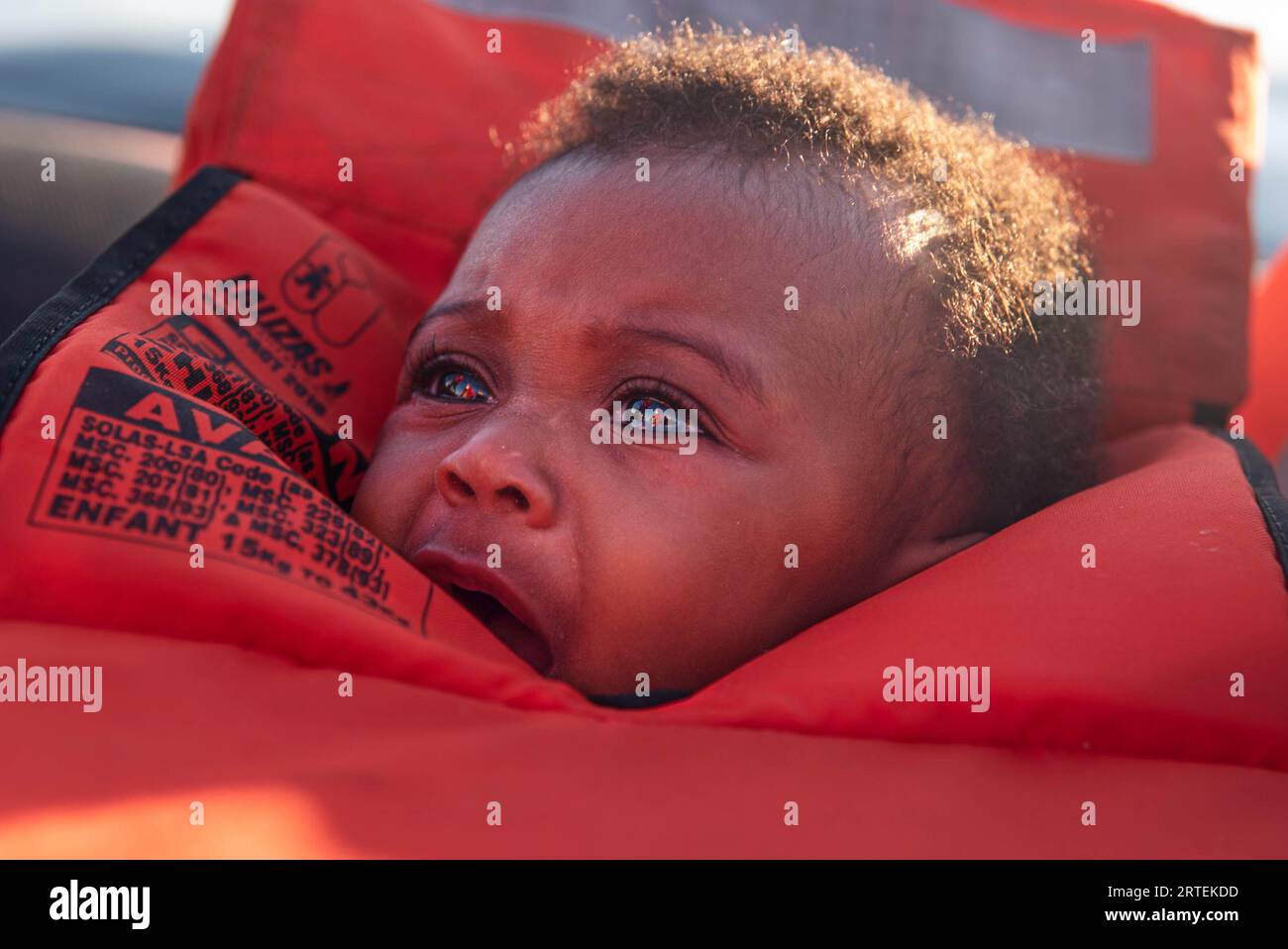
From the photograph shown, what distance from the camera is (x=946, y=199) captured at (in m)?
1.31

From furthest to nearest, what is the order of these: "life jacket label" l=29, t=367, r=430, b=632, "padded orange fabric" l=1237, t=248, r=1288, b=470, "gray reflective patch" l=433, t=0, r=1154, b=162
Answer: "padded orange fabric" l=1237, t=248, r=1288, b=470 → "gray reflective patch" l=433, t=0, r=1154, b=162 → "life jacket label" l=29, t=367, r=430, b=632

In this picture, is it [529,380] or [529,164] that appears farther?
[529,164]

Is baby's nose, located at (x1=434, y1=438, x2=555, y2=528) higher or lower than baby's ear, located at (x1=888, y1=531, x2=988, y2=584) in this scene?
higher

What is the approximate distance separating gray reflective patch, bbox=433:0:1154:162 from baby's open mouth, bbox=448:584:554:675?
1.07m

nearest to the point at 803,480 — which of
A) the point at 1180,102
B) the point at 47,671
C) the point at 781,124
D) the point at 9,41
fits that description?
the point at 781,124

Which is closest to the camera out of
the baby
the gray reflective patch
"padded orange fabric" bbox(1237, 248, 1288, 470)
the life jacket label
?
the life jacket label

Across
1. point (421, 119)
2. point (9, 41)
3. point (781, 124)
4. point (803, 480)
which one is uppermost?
point (9, 41)

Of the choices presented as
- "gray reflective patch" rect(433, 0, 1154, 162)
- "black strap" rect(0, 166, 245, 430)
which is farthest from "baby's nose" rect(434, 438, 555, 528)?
"gray reflective patch" rect(433, 0, 1154, 162)

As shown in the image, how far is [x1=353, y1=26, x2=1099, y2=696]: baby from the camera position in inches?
41.6

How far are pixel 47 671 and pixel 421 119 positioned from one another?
1.08 metres

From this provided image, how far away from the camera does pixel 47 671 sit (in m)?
0.88

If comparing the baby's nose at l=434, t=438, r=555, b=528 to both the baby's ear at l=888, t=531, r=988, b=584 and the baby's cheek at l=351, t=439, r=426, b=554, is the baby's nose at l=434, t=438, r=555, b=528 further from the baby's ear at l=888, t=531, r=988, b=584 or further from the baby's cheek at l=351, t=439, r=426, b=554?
the baby's ear at l=888, t=531, r=988, b=584

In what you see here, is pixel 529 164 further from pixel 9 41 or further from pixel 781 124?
pixel 9 41

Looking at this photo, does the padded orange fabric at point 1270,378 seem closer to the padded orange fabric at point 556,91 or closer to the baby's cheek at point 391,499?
the padded orange fabric at point 556,91
